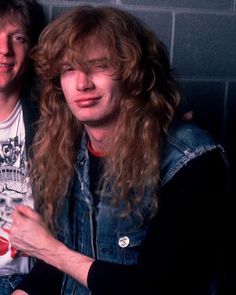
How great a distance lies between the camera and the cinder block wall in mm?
1893

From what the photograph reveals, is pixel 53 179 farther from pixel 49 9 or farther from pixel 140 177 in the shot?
pixel 49 9

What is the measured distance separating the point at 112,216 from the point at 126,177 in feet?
0.38

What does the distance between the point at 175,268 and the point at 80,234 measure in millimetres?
329

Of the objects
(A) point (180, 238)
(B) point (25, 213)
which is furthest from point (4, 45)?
(A) point (180, 238)

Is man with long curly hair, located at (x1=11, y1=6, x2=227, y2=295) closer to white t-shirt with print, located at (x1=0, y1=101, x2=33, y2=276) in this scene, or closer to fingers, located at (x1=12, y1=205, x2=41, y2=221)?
fingers, located at (x1=12, y1=205, x2=41, y2=221)

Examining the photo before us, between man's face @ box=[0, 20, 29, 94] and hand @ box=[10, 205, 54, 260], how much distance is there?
421mm

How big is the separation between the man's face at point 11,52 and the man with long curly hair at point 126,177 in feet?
0.54

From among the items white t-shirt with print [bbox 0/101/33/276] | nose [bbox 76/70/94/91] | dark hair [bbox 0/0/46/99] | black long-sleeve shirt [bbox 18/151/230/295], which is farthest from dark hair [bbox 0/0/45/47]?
black long-sleeve shirt [bbox 18/151/230/295]

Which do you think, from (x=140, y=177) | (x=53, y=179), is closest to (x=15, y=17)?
(x=53, y=179)

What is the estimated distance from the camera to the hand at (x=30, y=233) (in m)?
1.47

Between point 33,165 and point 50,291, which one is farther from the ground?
point 33,165

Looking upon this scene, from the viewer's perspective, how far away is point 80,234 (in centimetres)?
154

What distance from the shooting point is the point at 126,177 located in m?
1.42

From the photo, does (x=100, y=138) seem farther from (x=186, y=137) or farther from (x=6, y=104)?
(x=6, y=104)
